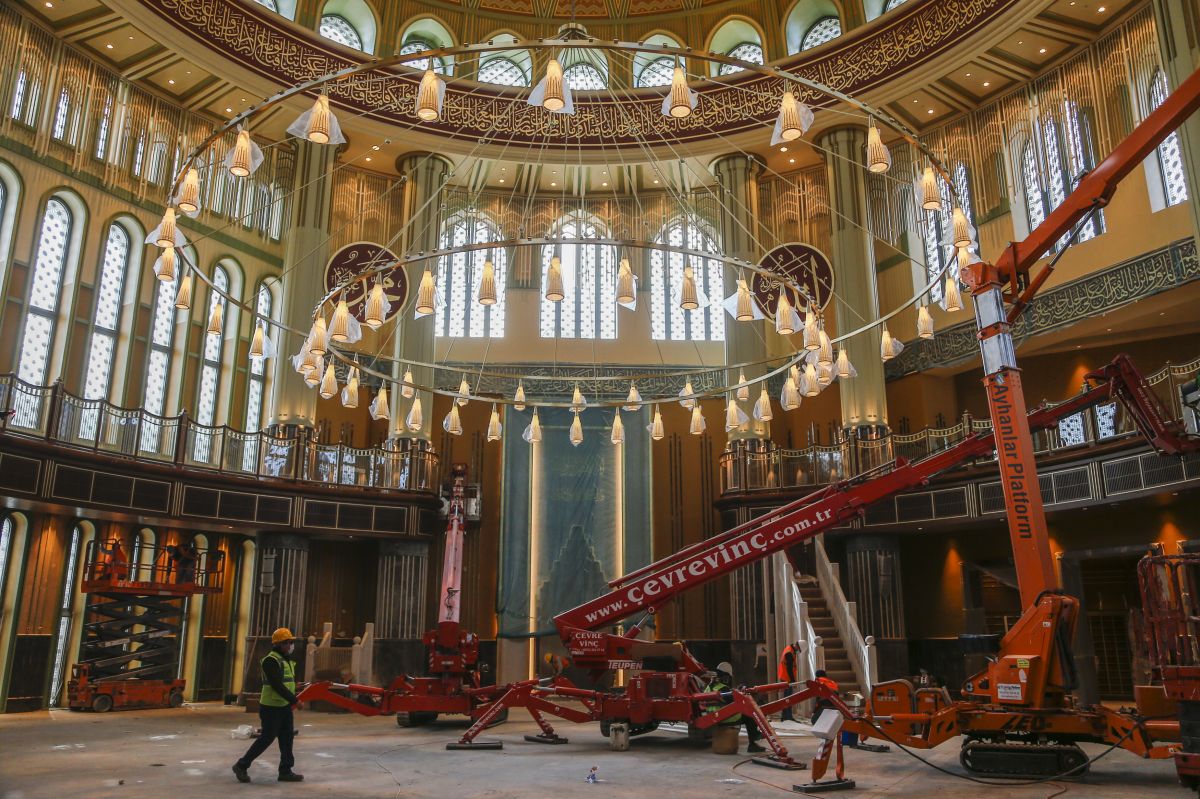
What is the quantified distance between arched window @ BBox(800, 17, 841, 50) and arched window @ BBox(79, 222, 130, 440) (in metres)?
16.0

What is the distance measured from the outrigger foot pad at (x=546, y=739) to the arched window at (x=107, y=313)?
11.3 m

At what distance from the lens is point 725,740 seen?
10570 millimetres

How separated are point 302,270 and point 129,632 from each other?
8200mm

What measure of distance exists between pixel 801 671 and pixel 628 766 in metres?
6.23

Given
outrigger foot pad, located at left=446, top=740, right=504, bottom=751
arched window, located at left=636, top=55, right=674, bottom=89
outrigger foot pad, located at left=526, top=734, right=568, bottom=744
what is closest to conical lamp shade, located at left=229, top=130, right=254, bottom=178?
outrigger foot pad, located at left=446, top=740, right=504, bottom=751

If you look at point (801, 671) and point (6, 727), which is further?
point (801, 671)

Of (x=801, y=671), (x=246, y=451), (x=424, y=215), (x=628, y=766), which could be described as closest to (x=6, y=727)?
(x=246, y=451)

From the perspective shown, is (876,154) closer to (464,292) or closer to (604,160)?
(604,160)

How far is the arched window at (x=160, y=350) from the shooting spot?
746 inches

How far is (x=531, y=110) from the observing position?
2205 centimetres

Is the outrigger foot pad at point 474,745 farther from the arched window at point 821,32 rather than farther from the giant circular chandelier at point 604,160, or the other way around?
the arched window at point 821,32

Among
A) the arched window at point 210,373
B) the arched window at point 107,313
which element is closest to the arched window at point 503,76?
the arched window at point 210,373

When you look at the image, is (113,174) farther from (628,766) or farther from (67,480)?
(628,766)

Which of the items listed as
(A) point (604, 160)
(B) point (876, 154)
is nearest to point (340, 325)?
(B) point (876, 154)
